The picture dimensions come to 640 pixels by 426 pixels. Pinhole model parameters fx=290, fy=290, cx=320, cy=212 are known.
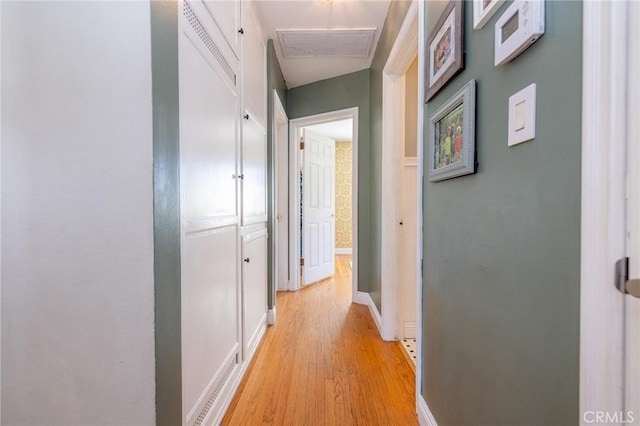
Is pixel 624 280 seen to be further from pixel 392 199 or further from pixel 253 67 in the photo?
pixel 253 67

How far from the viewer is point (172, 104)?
97 centimetres

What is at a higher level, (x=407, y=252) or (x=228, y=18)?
(x=228, y=18)

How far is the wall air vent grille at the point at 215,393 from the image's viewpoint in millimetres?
1196

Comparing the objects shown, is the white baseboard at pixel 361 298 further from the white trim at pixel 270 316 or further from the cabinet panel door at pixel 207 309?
the cabinet panel door at pixel 207 309

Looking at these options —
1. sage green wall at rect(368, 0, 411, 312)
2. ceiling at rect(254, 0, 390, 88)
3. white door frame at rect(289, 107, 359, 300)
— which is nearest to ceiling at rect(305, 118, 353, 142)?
white door frame at rect(289, 107, 359, 300)

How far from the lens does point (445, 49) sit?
108cm

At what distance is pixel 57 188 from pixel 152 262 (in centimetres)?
35

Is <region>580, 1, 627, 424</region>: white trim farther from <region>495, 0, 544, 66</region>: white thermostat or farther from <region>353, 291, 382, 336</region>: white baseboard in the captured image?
<region>353, 291, 382, 336</region>: white baseboard

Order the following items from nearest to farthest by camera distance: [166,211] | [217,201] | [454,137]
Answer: [166,211] → [454,137] → [217,201]

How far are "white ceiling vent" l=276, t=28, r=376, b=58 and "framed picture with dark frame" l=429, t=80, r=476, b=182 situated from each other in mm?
1574

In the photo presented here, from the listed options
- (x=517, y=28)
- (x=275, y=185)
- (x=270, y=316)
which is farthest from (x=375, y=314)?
(x=517, y=28)

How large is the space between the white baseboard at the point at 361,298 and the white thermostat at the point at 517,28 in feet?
8.44

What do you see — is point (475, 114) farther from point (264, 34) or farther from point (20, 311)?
point (264, 34)

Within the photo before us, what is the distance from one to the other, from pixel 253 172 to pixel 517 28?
162cm
